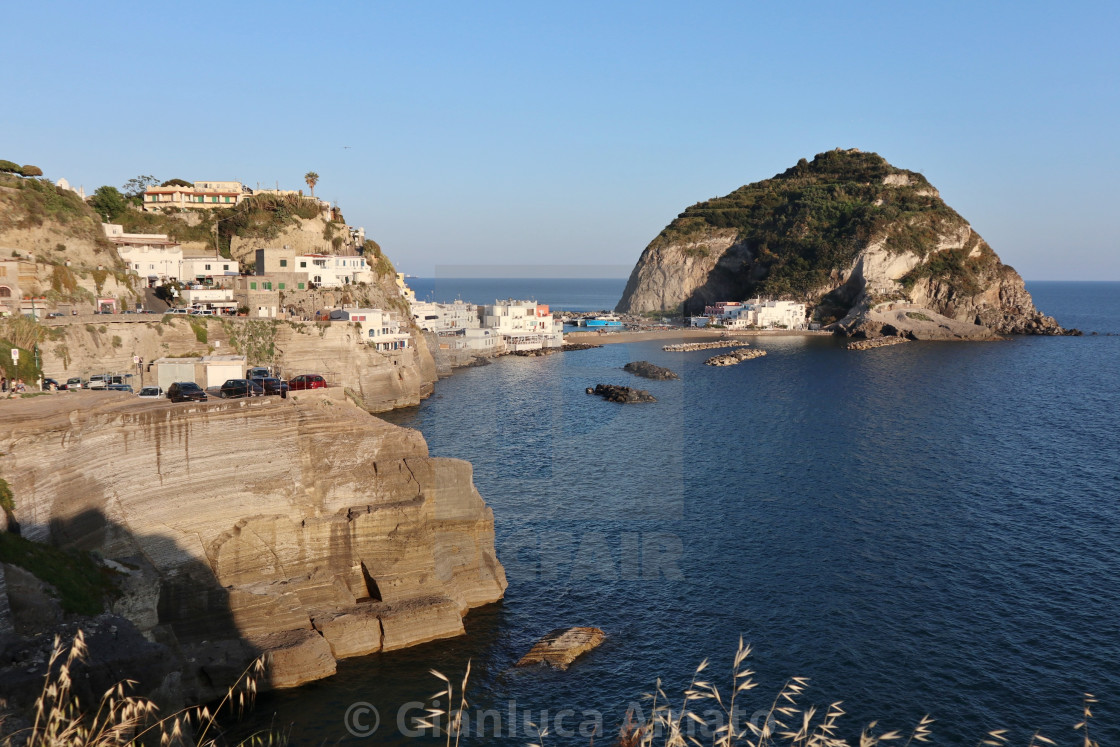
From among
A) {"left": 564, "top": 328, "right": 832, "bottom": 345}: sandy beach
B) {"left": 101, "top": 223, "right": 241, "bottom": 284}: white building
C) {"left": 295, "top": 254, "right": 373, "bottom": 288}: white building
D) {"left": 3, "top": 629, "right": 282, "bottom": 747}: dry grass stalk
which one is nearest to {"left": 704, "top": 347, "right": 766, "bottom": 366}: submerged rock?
{"left": 564, "top": 328, "right": 832, "bottom": 345}: sandy beach

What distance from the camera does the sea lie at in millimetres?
23484

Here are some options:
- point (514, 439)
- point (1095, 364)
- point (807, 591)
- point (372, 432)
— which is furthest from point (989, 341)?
point (372, 432)

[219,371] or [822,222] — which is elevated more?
[822,222]

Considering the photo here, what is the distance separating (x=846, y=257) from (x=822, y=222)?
1626cm

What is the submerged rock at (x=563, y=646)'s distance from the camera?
26.0 metres

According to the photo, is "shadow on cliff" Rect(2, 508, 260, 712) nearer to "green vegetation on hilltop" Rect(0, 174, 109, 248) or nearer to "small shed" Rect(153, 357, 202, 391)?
"small shed" Rect(153, 357, 202, 391)

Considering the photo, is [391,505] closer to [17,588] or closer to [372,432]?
[372,432]

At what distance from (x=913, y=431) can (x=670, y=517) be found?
104ft

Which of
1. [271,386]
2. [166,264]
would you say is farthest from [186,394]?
[166,264]

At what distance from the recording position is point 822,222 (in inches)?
6629

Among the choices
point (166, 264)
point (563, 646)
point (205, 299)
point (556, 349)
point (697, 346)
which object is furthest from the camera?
point (697, 346)

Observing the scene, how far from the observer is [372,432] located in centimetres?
2897

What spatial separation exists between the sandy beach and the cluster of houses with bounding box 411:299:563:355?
45.5 feet

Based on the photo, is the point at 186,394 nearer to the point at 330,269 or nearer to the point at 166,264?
the point at 166,264
